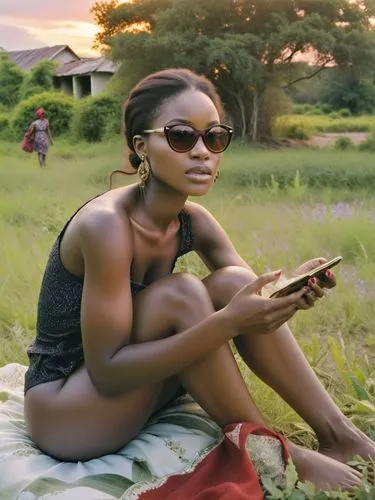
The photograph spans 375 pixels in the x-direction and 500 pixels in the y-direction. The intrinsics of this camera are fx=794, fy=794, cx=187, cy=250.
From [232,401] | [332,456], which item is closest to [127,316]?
[232,401]

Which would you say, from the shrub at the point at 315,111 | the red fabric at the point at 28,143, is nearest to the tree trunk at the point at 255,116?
the red fabric at the point at 28,143

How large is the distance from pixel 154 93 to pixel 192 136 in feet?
0.51

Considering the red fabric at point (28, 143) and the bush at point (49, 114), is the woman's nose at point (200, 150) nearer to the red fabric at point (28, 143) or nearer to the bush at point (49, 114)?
the red fabric at point (28, 143)

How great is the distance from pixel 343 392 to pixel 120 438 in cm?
99

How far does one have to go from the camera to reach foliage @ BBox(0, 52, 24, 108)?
27609 millimetres

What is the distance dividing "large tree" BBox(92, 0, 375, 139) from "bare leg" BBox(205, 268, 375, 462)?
14.6 m

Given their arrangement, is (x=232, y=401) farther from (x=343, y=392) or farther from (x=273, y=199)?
(x=273, y=199)

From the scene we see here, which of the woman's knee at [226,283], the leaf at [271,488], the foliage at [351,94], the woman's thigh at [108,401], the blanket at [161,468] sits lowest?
the foliage at [351,94]

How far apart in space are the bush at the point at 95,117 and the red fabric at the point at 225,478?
61.0 ft

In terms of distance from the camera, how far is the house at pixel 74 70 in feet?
92.1

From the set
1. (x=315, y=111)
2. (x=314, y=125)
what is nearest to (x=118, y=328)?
(x=314, y=125)

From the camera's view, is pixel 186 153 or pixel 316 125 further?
pixel 316 125

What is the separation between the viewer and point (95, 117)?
20750mm

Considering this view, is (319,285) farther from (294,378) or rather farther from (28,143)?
(28,143)
